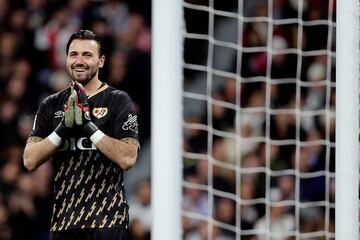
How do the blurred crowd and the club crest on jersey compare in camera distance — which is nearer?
the club crest on jersey

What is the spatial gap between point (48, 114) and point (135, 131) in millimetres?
428

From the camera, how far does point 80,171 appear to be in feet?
14.1

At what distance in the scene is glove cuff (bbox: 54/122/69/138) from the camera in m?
4.17

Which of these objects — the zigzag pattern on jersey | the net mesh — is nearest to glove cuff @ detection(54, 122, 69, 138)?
the zigzag pattern on jersey

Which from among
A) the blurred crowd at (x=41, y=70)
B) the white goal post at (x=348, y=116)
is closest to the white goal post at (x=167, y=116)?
the white goal post at (x=348, y=116)

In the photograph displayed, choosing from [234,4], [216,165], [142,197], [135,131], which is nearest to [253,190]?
[216,165]

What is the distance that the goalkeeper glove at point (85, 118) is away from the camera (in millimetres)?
4133

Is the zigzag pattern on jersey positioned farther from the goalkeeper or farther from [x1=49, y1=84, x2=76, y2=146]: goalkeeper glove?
[x1=49, y1=84, x2=76, y2=146]: goalkeeper glove

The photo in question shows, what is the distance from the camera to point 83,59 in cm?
429

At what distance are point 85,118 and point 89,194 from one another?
14.8 inches

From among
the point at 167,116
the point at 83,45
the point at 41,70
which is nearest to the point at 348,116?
the point at 167,116

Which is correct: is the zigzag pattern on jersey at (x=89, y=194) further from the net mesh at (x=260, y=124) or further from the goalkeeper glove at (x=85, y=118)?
the net mesh at (x=260, y=124)

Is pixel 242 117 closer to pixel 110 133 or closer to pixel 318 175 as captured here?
pixel 318 175

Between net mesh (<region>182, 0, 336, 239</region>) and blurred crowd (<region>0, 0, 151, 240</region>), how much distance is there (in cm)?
47
